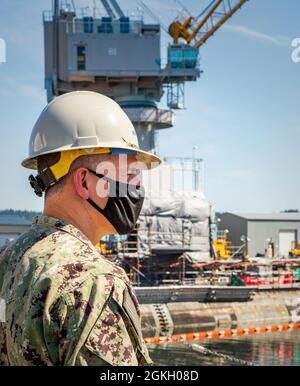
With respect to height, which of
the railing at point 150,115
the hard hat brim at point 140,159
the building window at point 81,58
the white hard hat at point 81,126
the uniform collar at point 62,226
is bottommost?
the uniform collar at point 62,226

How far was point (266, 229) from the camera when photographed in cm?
4716

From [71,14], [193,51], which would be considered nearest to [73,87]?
[71,14]

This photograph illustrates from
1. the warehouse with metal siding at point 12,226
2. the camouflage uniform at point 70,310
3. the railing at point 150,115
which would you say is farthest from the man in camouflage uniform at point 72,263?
the railing at point 150,115

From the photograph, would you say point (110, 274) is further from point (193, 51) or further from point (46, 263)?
A: point (193, 51)

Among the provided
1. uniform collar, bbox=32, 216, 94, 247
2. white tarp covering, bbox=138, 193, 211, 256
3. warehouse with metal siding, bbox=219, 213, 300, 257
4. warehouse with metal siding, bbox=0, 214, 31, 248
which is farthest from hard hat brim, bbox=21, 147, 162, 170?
warehouse with metal siding, bbox=219, 213, 300, 257

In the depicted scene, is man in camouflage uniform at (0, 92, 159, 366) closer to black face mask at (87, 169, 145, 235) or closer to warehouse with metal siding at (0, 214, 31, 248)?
black face mask at (87, 169, 145, 235)

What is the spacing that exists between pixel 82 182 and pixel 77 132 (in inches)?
8.0

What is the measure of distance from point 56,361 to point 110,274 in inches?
12.7

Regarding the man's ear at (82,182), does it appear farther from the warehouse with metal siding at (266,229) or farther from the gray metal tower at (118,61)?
the warehouse with metal siding at (266,229)

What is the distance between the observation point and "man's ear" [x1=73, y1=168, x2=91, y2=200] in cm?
240

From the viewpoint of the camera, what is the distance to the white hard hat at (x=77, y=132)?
245cm

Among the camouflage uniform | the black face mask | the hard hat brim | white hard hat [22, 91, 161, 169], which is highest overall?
white hard hat [22, 91, 161, 169]

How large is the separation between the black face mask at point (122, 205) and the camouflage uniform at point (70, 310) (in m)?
0.31

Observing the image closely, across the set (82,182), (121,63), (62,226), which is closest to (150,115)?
(121,63)
